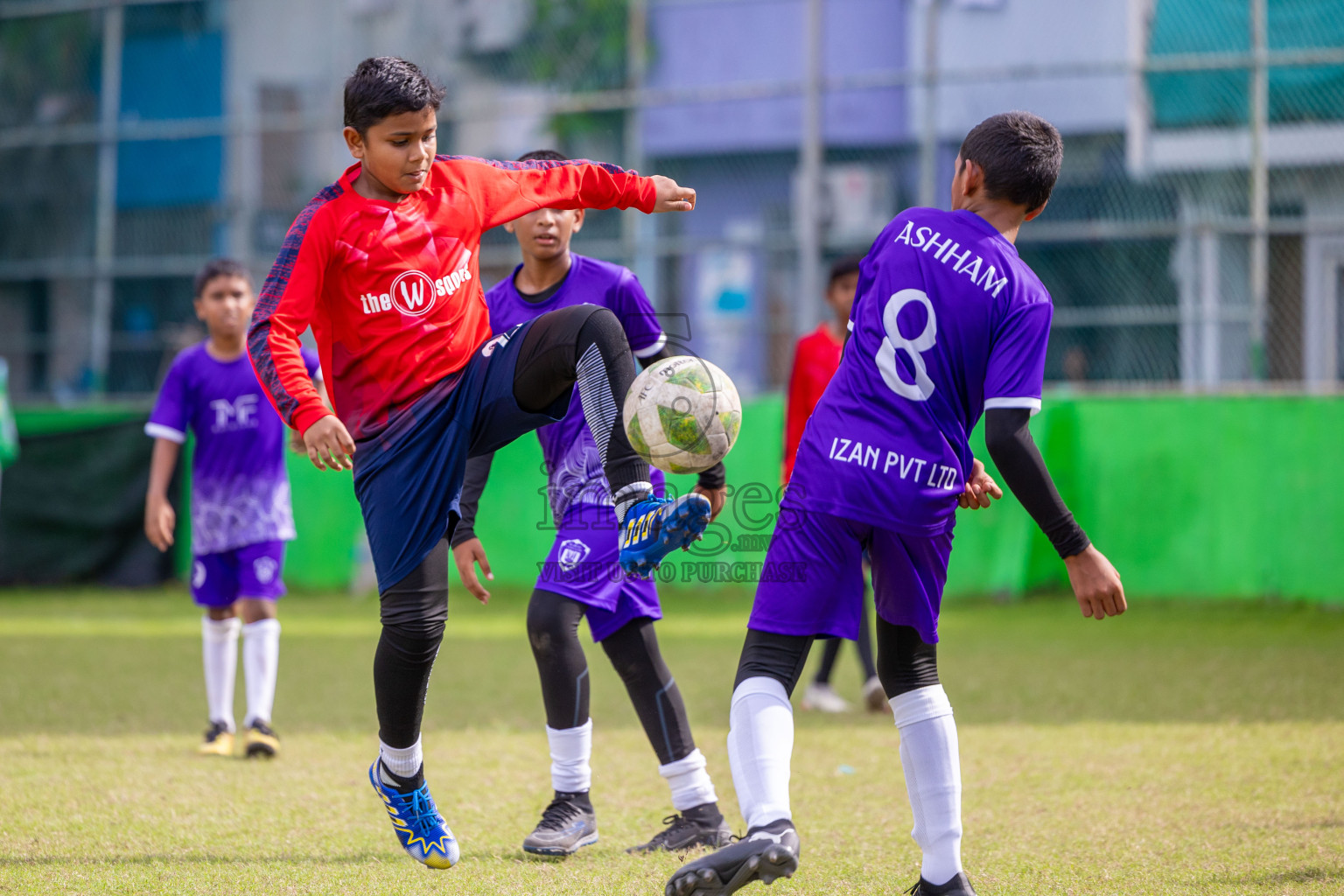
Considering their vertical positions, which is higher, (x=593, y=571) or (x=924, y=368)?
(x=924, y=368)

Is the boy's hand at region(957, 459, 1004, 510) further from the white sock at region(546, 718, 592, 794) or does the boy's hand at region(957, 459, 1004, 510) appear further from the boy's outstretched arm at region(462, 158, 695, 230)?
the white sock at region(546, 718, 592, 794)

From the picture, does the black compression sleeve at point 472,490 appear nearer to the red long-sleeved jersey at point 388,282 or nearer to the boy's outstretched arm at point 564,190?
the red long-sleeved jersey at point 388,282

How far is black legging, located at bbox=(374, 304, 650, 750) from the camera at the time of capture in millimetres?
3391

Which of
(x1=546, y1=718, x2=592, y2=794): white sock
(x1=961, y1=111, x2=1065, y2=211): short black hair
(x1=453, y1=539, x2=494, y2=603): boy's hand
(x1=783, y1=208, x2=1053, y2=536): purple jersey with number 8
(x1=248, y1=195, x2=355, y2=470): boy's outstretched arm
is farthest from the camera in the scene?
(x1=546, y1=718, x2=592, y2=794): white sock

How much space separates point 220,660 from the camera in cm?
598

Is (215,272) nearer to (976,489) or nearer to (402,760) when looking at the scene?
(402,760)

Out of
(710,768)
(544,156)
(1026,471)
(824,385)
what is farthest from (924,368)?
(824,385)

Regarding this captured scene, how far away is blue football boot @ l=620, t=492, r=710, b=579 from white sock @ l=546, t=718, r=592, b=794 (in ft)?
3.89

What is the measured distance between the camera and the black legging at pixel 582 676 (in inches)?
165

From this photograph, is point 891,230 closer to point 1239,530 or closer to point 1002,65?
point 1239,530

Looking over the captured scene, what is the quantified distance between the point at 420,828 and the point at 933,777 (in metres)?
1.44

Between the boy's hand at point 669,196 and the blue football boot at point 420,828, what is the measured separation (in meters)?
1.81

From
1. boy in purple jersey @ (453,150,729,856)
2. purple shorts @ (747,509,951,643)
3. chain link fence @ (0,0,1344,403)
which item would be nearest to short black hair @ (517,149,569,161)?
boy in purple jersey @ (453,150,729,856)

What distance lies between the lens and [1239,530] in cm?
988
